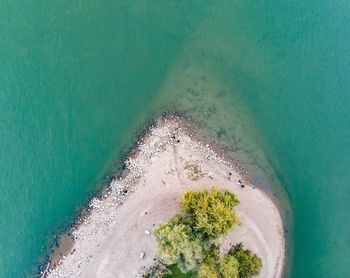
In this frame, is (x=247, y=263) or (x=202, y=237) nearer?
(x=202, y=237)

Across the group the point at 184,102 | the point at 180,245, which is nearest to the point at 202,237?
the point at 180,245

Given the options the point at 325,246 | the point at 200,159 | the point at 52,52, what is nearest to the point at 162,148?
the point at 200,159

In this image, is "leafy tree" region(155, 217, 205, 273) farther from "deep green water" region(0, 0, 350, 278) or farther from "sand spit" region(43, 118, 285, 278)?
"deep green water" region(0, 0, 350, 278)

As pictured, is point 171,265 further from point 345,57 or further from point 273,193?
point 345,57

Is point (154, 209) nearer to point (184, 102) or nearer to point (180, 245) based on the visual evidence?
point (180, 245)

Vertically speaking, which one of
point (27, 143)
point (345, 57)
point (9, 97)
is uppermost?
point (345, 57)

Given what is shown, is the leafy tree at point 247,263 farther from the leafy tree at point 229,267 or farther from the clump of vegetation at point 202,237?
the leafy tree at point 229,267
